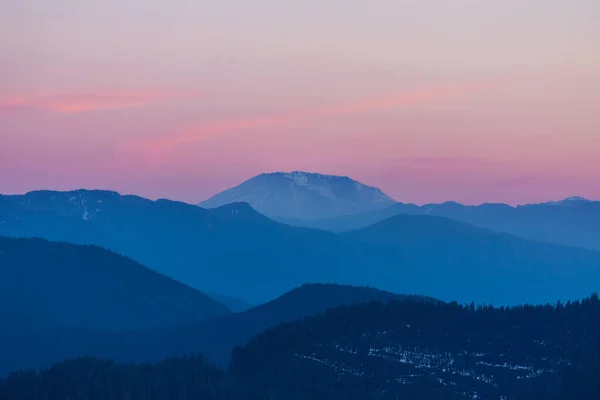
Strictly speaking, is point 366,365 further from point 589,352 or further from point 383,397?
point 589,352

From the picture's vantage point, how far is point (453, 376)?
19025cm

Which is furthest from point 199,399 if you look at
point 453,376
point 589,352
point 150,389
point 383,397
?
point 589,352

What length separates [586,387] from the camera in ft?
584

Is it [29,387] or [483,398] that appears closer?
[483,398]

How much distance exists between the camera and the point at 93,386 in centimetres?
19325

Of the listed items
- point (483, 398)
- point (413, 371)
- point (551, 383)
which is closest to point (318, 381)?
point (413, 371)

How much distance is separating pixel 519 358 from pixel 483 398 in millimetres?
23388

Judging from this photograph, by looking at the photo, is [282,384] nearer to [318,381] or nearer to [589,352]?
[318,381]

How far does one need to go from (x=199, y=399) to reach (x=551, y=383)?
66493 mm

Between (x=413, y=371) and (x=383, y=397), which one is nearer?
(x=383, y=397)

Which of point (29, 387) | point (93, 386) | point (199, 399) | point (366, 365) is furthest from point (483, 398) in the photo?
point (29, 387)

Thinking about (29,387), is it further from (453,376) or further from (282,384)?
(453,376)

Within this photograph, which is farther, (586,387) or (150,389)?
(150,389)

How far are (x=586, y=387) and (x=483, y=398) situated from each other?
19244 millimetres
